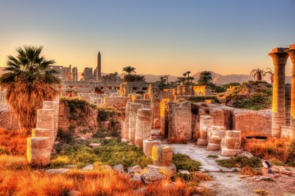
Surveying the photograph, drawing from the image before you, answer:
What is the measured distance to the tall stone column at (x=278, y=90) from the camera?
1588 centimetres

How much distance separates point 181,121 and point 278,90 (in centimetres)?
566

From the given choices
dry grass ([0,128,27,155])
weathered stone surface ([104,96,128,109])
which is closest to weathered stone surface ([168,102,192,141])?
dry grass ([0,128,27,155])

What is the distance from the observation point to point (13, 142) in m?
12.4

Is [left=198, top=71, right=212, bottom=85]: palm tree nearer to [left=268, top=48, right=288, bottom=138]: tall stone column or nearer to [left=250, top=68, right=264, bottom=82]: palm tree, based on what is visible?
[left=250, top=68, right=264, bottom=82]: palm tree

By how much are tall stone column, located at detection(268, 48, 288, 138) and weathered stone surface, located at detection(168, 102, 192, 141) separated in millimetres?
4666

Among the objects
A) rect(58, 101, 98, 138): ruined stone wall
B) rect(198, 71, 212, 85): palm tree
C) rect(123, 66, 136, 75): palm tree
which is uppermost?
rect(123, 66, 136, 75): palm tree

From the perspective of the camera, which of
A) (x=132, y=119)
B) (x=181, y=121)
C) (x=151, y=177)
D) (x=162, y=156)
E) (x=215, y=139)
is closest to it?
(x=151, y=177)

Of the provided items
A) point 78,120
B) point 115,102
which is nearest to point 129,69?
point 115,102

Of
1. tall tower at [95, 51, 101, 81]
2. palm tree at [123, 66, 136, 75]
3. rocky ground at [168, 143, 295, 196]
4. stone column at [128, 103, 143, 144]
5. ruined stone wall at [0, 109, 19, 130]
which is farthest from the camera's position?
tall tower at [95, 51, 101, 81]

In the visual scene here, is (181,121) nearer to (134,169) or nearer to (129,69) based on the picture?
(134,169)

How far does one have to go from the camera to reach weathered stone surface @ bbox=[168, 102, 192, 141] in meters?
15.9

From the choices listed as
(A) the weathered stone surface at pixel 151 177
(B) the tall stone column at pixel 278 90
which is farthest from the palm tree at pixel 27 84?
(B) the tall stone column at pixel 278 90

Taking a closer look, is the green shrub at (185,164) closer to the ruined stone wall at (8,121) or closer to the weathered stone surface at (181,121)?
the weathered stone surface at (181,121)

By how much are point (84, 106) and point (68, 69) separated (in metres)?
66.8
